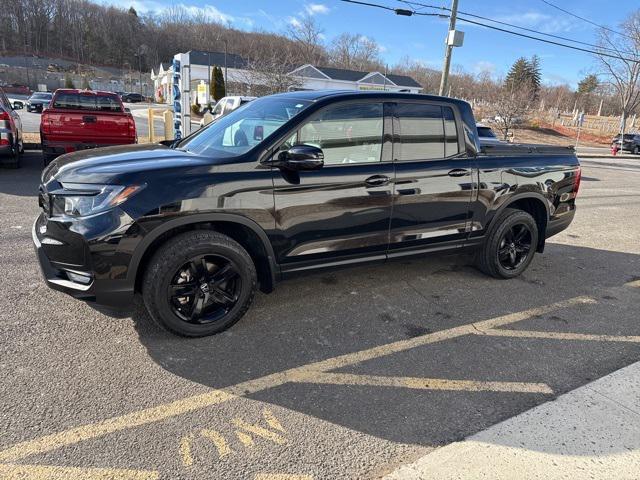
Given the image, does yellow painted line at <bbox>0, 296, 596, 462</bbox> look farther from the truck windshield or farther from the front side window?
the truck windshield

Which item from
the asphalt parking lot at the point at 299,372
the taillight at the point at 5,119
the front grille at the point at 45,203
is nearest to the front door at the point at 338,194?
the asphalt parking lot at the point at 299,372

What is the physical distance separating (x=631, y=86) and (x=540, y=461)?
49.5 metres

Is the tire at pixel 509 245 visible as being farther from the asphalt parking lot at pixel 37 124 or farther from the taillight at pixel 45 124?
the asphalt parking lot at pixel 37 124

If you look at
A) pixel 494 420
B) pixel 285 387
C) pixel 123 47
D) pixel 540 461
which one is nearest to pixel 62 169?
pixel 285 387

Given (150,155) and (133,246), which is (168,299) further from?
(150,155)

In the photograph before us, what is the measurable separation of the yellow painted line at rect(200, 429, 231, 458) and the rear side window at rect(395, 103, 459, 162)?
103 inches

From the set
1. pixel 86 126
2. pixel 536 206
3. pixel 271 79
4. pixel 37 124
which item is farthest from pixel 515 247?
pixel 271 79

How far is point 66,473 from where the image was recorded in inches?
82.7

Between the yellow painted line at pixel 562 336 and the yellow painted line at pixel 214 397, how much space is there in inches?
4.4

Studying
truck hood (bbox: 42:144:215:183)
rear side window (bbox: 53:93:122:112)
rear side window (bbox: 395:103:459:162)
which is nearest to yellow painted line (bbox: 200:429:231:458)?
truck hood (bbox: 42:144:215:183)

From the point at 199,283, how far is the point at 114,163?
3.45ft

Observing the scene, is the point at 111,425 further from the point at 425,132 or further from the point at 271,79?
the point at 271,79

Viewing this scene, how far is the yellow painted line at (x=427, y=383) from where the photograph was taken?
2922 millimetres

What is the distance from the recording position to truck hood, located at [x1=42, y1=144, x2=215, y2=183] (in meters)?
3.05
